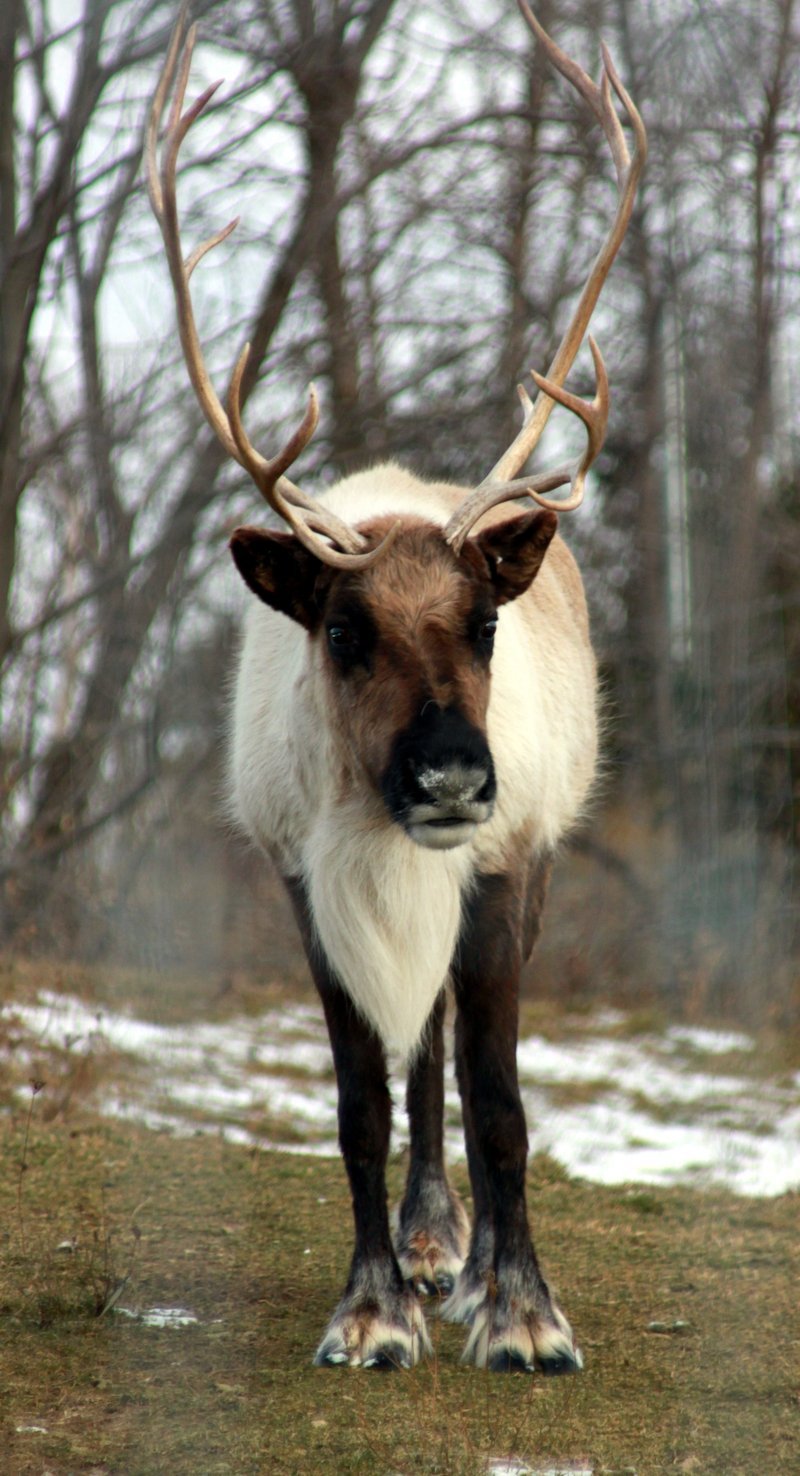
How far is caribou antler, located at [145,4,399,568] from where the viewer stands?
382 cm

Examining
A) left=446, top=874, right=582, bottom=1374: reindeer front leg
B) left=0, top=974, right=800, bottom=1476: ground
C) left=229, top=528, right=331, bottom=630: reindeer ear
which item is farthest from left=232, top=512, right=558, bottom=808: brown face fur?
left=0, top=974, right=800, bottom=1476: ground

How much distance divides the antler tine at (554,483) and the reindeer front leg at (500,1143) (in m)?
0.91

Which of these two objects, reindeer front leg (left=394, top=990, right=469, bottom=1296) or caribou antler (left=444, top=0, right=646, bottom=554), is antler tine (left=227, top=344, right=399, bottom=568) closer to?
→ caribou antler (left=444, top=0, right=646, bottom=554)

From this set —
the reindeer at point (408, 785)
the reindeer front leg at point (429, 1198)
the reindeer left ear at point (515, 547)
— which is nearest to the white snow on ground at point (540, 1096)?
the reindeer front leg at point (429, 1198)

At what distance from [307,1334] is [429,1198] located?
96 cm

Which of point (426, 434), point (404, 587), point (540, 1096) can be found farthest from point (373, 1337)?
point (426, 434)

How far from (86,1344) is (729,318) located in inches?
337

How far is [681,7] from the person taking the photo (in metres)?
9.78

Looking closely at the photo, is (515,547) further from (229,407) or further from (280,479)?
(229,407)

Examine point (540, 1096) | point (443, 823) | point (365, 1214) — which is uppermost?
point (443, 823)

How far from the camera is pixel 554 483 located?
13.3ft

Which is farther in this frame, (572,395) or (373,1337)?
(572,395)

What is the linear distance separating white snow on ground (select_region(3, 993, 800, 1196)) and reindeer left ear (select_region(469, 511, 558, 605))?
295 centimetres

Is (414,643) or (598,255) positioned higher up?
(598,255)
